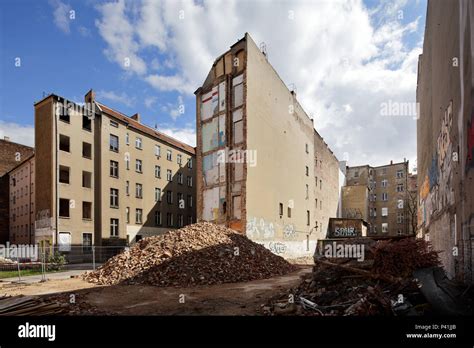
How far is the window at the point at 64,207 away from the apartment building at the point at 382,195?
43292 mm

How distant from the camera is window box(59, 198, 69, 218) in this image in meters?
28.2

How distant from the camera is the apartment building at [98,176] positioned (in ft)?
90.7

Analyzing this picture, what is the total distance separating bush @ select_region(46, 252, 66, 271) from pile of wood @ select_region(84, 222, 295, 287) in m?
6.26

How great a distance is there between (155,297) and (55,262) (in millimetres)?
13130

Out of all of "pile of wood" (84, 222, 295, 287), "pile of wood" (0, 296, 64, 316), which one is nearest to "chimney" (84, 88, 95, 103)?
"pile of wood" (84, 222, 295, 287)

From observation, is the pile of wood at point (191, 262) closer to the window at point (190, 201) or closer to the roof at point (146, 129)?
the roof at point (146, 129)

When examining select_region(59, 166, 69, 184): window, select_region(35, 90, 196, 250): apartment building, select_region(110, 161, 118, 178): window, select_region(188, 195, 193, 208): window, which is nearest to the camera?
select_region(35, 90, 196, 250): apartment building

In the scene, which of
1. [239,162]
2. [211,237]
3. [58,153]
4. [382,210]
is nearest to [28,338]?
[211,237]

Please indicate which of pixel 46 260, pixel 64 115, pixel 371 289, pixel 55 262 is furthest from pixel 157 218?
pixel 371 289

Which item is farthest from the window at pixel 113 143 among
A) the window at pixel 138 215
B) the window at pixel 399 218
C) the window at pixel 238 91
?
the window at pixel 399 218

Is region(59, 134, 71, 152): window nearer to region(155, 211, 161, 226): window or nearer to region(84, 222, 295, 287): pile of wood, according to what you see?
region(155, 211, 161, 226): window

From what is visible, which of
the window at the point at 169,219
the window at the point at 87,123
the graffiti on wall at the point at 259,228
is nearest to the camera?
the graffiti on wall at the point at 259,228

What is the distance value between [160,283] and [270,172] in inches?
566

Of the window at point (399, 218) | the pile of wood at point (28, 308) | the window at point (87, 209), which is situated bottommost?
the window at point (399, 218)
